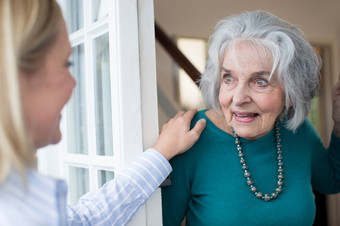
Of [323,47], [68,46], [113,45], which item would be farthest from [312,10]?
[68,46]

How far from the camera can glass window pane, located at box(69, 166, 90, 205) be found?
1490mm

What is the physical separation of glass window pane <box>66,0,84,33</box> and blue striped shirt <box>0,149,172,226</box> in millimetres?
657

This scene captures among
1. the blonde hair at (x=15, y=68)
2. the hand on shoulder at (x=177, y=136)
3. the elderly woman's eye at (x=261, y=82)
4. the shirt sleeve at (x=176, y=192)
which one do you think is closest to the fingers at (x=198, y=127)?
the hand on shoulder at (x=177, y=136)

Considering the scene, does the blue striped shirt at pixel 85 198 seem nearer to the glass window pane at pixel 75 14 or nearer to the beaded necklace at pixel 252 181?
the beaded necklace at pixel 252 181

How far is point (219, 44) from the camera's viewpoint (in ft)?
4.41

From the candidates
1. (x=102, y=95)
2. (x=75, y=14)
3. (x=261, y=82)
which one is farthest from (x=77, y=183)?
(x=261, y=82)

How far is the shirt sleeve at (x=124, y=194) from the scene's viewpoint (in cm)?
105

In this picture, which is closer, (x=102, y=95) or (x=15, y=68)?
(x=15, y=68)

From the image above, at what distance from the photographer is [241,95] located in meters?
1.28

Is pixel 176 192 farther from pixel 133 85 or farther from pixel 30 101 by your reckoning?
pixel 30 101

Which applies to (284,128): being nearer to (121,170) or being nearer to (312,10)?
(121,170)

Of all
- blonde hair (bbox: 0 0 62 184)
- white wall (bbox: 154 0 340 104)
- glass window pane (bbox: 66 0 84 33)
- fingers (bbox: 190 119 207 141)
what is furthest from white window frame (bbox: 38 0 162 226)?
Answer: white wall (bbox: 154 0 340 104)

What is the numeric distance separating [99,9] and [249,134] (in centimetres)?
71

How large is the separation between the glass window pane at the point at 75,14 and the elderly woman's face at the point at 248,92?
2.01 feet
